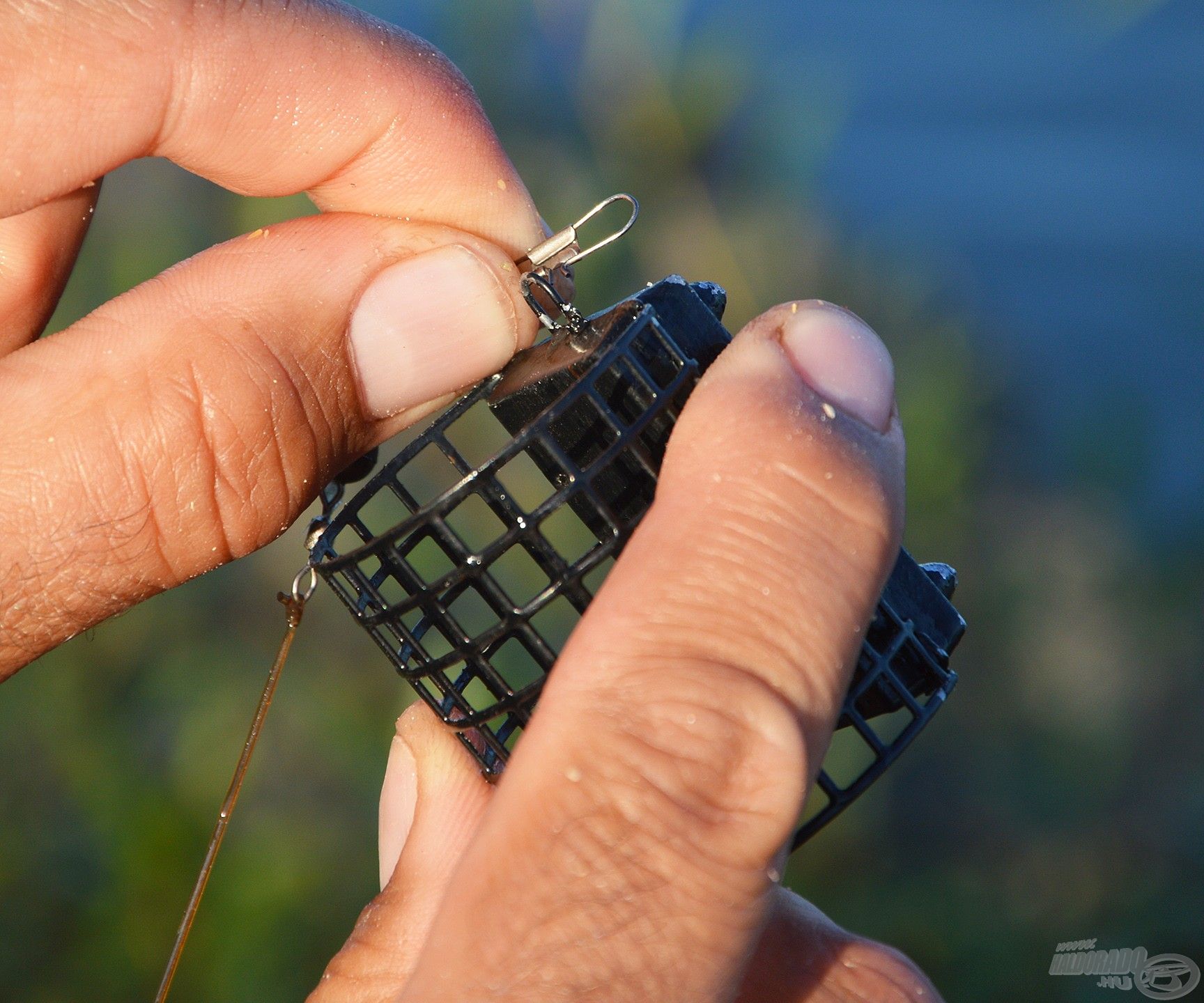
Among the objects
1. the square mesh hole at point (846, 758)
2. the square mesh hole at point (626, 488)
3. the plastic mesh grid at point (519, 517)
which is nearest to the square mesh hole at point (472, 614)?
the square mesh hole at point (846, 758)

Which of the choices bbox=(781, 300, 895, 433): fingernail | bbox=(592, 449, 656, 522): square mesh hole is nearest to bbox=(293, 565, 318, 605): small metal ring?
bbox=(592, 449, 656, 522): square mesh hole

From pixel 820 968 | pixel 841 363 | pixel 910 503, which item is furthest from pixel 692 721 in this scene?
pixel 910 503

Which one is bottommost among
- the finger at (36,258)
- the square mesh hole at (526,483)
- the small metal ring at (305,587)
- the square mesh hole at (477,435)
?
the square mesh hole at (526,483)

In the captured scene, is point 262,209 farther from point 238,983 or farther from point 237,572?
point 238,983

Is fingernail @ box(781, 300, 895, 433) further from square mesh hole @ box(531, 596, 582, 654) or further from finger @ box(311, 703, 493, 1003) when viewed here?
square mesh hole @ box(531, 596, 582, 654)

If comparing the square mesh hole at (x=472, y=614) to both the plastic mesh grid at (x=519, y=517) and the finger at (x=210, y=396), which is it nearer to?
the finger at (x=210, y=396)

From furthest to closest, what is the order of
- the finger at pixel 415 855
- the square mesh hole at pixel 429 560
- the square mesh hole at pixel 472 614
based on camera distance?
the square mesh hole at pixel 472 614, the square mesh hole at pixel 429 560, the finger at pixel 415 855
